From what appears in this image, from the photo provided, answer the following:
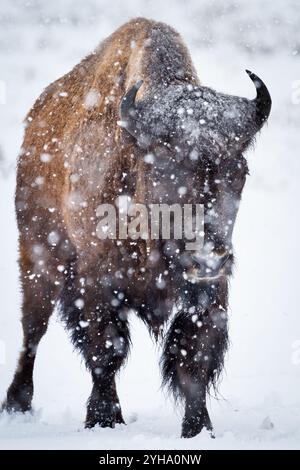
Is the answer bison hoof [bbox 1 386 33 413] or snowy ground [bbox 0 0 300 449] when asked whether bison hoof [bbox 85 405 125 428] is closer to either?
snowy ground [bbox 0 0 300 449]

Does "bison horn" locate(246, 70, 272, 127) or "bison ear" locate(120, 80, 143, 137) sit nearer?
"bison ear" locate(120, 80, 143, 137)

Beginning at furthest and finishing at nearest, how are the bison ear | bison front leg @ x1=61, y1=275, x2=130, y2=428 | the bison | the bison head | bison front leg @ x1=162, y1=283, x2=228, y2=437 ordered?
bison front leg @ x1=61, y1=275, x2=130, y2=428 < bison front leg @ x1=162, y1=283, x2=228, y2=437 < the bison ear < the bison < the bison head

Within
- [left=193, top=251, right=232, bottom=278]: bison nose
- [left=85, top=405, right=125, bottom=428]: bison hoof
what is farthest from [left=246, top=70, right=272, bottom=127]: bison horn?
[left=85, top=405, right=125, bottom=428]: bison hoof

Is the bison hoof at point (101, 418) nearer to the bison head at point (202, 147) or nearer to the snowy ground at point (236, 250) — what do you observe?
the snowy ground at point (236, 250)

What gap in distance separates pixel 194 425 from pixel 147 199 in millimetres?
1621

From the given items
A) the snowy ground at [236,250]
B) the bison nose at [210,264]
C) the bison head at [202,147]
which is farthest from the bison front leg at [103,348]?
the bison nose at [210,264]

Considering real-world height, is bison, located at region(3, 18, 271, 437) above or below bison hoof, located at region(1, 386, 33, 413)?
above

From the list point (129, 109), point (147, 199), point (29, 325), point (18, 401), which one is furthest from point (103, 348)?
point (129, 109)

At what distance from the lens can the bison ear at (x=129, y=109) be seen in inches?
179

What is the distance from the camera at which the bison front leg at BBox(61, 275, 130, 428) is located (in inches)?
191

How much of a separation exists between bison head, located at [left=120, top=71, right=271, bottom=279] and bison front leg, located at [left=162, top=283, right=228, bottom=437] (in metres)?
0.34

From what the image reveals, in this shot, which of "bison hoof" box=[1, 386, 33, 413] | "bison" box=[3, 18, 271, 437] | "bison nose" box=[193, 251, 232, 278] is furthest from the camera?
"bison hoof" box=[1, 386, 33, 413]

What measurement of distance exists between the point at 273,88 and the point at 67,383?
55.8ft

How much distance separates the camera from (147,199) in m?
4.60
